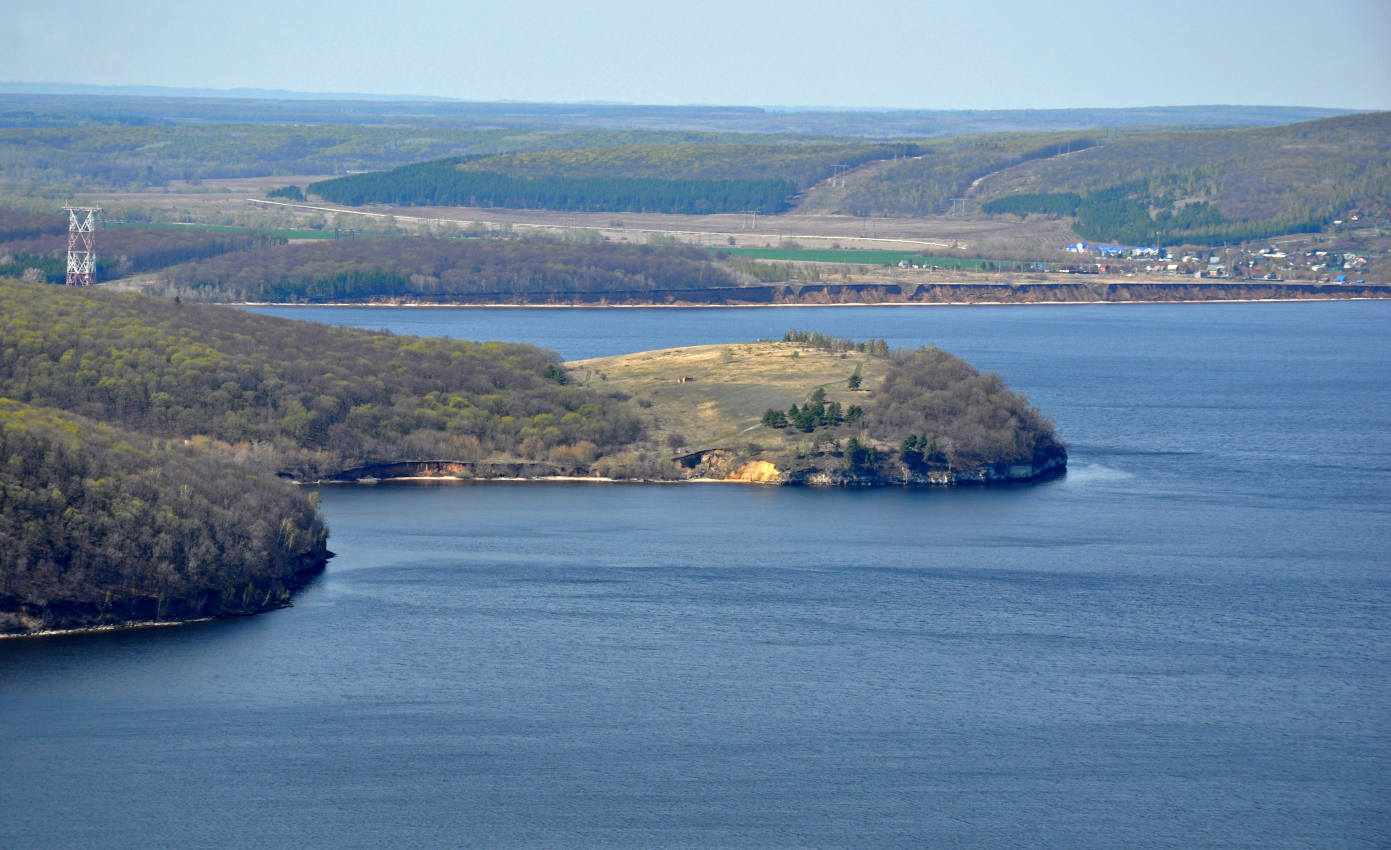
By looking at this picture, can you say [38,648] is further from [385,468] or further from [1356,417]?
[1356,417]

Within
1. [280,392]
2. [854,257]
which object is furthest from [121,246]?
[280,392]

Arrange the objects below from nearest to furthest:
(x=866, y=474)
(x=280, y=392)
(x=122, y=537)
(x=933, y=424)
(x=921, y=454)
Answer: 1. (x=122, y=537)
2. (x=866, y=474)
3. (x=921, y=454)
4. (x=933, y=424)
5. (x=280, y=392)

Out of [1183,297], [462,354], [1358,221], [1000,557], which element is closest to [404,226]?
[1183,297]

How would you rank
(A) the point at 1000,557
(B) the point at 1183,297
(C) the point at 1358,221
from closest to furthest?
(A) the point at 1000,557, (B) the point at 1183,297, (C) the point at 1358,221

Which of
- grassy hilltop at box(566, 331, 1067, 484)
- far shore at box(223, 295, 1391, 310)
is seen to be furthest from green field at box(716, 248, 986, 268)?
grassy hilltop at box(566, 331, 1067, 484)

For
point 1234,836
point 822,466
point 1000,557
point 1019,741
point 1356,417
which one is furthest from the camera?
point 1356,417

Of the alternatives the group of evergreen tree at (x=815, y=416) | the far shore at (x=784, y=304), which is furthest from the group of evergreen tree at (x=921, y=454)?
the far shore at (x=784, y=304)

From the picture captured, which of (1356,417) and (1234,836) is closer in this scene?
(1234,836)

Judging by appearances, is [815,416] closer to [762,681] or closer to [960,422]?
[960,422]

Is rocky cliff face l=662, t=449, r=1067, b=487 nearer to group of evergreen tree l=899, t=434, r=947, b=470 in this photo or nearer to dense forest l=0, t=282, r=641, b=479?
group of evergreen tree l=899, t=434, r=947, b=470
